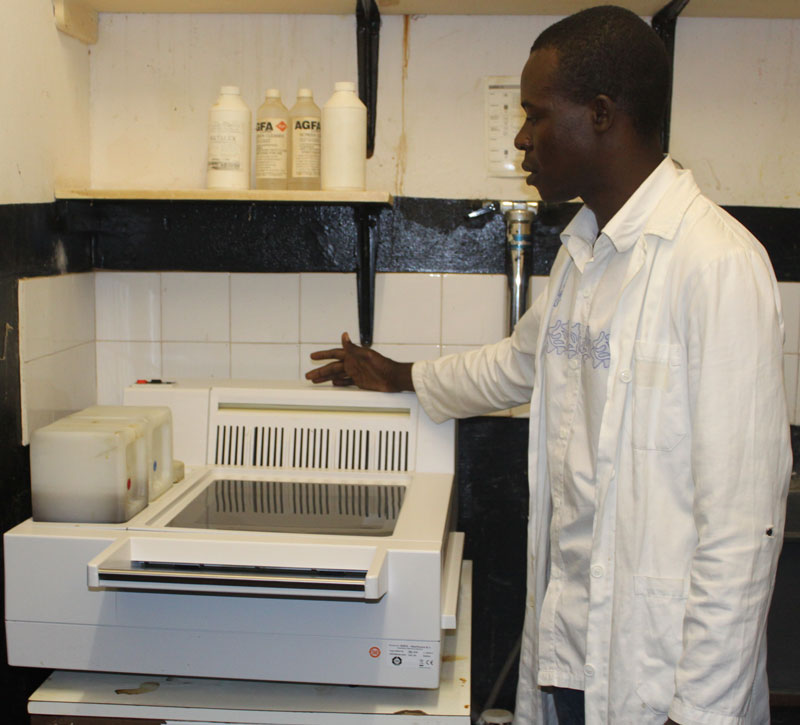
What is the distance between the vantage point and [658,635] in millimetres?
1108

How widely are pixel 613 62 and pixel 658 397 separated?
16.7 inches

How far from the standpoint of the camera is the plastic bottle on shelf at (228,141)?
174cm

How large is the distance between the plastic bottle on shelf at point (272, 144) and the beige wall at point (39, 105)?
1.29 feet

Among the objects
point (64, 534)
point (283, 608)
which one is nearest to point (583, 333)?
point (283, 608)

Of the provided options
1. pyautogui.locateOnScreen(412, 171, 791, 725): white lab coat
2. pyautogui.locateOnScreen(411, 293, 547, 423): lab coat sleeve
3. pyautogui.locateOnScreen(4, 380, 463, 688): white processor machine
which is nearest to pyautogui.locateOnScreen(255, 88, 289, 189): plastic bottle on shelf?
pyautogui.locateOnScreen(411, 293, 547, 423): lab coat sleeve

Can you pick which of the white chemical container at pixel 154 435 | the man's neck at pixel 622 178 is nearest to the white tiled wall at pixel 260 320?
the white chemical container at pixel 154 435

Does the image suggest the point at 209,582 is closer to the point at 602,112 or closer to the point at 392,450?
the point at 392,450

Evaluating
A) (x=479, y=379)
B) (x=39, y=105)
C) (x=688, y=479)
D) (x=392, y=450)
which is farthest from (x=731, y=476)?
(x=39, y=105)

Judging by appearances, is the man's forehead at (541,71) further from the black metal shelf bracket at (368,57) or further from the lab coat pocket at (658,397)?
the black metal shelf bracket at (368,57)

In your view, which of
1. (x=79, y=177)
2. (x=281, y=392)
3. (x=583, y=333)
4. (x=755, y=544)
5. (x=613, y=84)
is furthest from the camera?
(x=79, y=177)

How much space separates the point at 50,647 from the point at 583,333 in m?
0.90

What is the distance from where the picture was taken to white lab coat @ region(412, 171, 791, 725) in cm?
100

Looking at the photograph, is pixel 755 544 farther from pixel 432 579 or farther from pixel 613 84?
pixel 613 84

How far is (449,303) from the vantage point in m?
1.96
